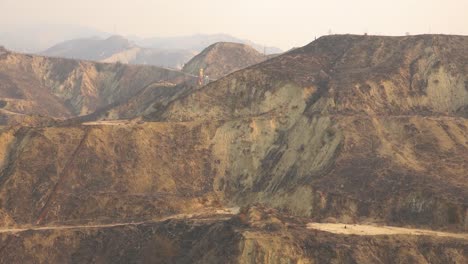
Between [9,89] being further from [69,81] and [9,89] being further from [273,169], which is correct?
[273,169]

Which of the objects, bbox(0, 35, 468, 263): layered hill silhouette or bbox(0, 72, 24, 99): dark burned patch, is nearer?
bbox(0, 35, 468, 263): layered hill silhouette

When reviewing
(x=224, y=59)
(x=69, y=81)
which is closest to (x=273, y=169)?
(x=224, y=59)

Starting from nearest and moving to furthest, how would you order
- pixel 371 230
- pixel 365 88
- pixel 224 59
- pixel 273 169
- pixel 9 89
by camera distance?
pixel 371 230 < pixel 273 169 < pixel 365 88 < pixel 9 89 < pixel 224 59

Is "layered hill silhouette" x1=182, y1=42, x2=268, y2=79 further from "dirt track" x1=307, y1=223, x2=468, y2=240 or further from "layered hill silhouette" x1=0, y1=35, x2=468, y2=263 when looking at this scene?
"dirt track" x1=307, y1=223, x2=468, y2=240

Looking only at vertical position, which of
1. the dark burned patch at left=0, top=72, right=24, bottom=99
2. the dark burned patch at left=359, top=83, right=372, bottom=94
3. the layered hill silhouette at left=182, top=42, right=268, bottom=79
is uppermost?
the dark burned patch at left=359, top=83, right=372, bottom=94

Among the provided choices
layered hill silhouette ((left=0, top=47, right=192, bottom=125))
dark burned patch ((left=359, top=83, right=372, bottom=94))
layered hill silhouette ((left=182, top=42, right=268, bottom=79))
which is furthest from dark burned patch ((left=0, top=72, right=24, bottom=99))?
dark burned patch ((left=359, top=83, right=372, bottom=94))

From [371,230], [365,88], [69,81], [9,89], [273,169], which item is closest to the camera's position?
[371,230]

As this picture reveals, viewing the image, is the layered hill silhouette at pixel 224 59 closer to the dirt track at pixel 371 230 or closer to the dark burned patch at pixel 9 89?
the dark burned patch at pixel 9 89

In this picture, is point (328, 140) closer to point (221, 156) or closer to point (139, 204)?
point (221, 156)

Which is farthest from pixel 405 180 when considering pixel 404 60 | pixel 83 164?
pixel 83 164
